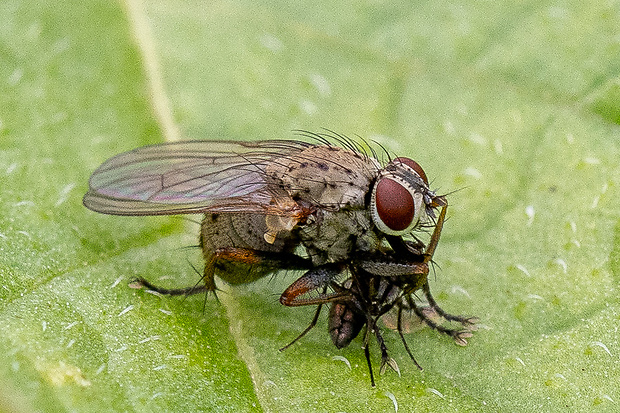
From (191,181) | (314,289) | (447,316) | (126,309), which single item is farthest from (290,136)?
(126,309)

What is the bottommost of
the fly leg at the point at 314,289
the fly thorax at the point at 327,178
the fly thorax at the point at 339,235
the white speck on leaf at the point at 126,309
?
the white speck on leaf at the point at 126,309

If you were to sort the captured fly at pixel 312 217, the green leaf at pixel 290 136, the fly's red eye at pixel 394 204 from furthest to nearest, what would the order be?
the captured fly at pixel 312 217, the fly's red eye at pixel 394 204, the green leaf at pixel 290 136

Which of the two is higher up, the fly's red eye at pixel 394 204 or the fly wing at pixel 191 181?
the fly's red eye at pixel 394 204

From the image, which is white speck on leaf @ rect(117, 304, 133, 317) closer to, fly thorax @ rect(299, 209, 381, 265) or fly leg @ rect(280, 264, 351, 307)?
fly leg @ rect(280, 264, 351, 307)

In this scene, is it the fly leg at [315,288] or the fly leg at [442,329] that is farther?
the fly leg at [315,288]

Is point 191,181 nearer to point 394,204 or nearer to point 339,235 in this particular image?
point 339,235

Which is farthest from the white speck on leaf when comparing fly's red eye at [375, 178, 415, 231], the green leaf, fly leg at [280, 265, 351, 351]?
fly's red eye at [375, 178, 415, 231]

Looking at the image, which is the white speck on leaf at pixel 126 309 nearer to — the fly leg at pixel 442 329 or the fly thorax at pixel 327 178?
the fly thorax at pixel 327 178

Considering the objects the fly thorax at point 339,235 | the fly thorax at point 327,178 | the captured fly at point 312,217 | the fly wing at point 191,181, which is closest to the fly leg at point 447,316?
the captured fly at point 312,217
